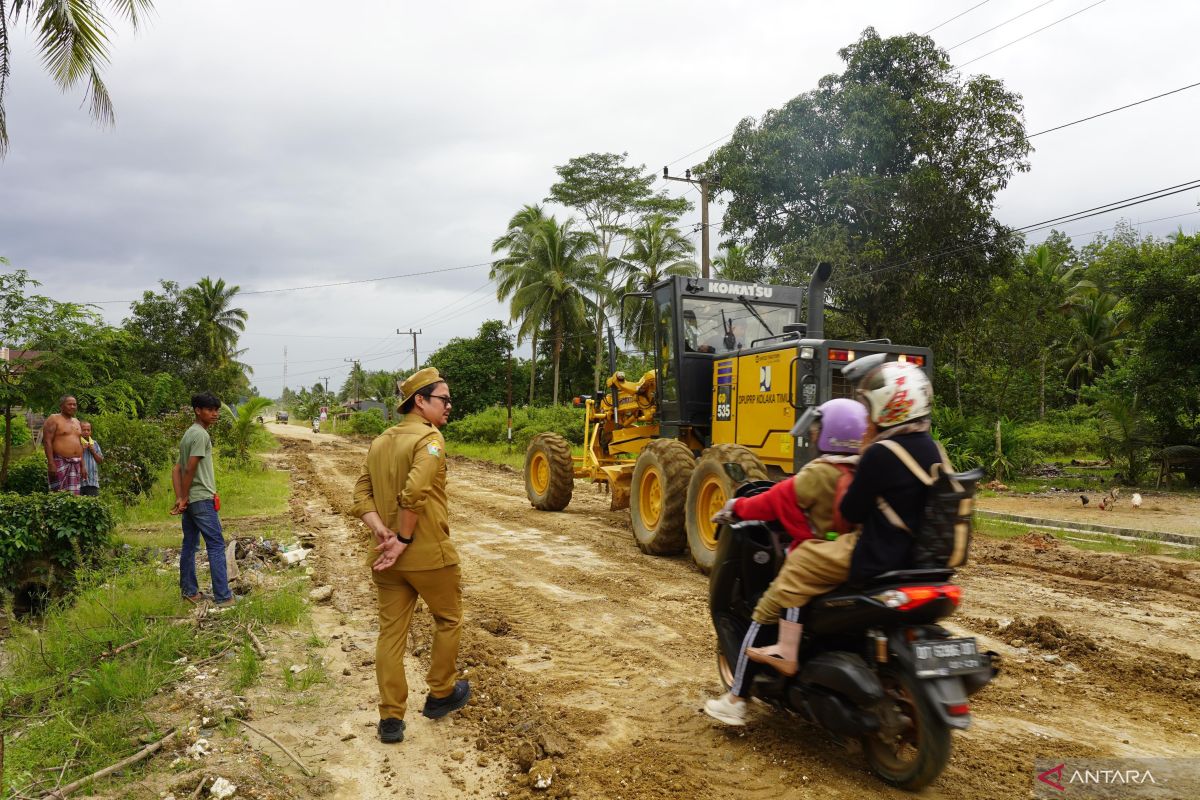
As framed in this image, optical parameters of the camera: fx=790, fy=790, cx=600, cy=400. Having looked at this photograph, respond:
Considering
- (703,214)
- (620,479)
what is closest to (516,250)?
(703,214)

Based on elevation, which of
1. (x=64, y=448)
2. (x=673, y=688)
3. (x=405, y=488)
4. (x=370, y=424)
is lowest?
(x=370, y=424)

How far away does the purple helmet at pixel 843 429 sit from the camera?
3.50 metres

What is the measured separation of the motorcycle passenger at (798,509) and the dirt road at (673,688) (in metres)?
0.50

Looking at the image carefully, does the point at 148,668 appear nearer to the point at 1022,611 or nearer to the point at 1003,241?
the point at 1022,611

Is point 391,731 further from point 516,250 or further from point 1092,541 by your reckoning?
point 516,250

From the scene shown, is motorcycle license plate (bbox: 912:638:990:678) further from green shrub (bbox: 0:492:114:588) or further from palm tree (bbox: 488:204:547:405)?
palm tree (bbox: 488:204:547:405)

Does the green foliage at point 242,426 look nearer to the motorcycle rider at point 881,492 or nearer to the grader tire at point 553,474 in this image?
the grader tire at point 553,474

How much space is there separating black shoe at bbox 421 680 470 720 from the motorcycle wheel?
2.06 meters

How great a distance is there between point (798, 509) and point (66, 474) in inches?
316

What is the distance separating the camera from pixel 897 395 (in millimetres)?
3109

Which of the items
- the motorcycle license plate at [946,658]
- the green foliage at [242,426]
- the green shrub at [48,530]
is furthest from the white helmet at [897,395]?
the green foliage at [242,426]

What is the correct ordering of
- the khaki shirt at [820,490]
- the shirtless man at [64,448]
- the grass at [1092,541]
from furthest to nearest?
the grass at [1092,541], the shirtless man at [64,448], the khaki shirt at [820,490]

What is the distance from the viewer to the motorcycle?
3006 mm

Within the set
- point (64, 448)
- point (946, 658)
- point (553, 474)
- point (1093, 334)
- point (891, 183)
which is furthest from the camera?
point (1093, 334)
